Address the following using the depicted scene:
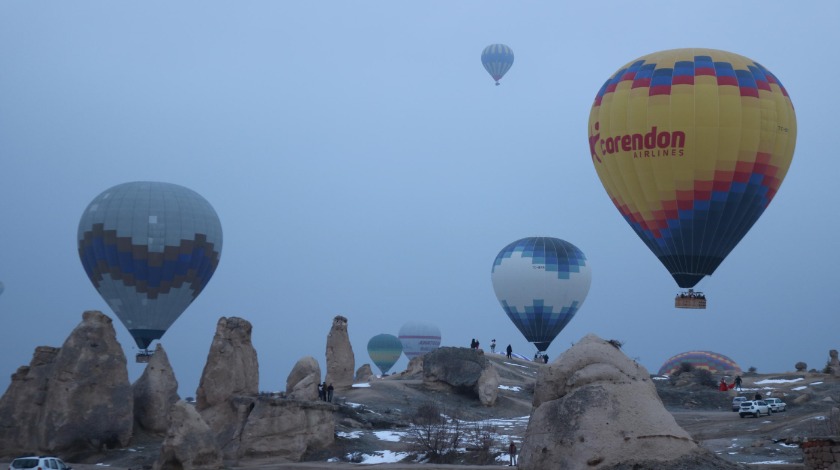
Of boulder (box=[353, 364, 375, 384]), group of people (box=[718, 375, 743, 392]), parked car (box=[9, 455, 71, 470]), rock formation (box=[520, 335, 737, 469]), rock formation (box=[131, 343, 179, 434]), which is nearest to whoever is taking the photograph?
rock formation (box=[520, 335, 737, 469])

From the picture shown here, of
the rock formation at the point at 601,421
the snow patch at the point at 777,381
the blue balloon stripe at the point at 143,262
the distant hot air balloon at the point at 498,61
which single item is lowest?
the rock formation at the point at 601,421

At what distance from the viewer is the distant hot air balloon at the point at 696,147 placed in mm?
42688

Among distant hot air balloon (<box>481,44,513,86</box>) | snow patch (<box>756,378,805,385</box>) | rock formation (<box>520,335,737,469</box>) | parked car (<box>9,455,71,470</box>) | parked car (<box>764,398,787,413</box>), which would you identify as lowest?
parked car (<box>9,455,71,470</box>)

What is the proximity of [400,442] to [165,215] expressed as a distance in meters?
20.1

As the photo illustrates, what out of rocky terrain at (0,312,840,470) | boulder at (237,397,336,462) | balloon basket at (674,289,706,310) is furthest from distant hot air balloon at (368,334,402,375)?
boulder at (237,397,336,462)

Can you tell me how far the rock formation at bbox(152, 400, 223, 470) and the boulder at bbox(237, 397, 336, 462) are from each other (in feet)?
10.5

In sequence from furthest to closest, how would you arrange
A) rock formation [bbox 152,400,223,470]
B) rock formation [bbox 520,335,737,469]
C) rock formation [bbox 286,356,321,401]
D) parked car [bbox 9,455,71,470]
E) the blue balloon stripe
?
the blue balloon stripe → rock formation [bbox 286,356,321,401] → rock formation [bbox 152,400,223,470] → parked car [bbox 9,455,71,470] → rock formation [bbox 520,335,737,469]

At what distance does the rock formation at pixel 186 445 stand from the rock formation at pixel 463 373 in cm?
2301

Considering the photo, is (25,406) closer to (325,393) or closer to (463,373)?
(325,393)

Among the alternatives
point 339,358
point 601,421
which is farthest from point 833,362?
point 601,421

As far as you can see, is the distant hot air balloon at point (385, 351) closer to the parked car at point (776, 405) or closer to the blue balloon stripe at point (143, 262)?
the blue balloon stripe at point (143, 262)

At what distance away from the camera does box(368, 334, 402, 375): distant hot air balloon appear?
9581cm

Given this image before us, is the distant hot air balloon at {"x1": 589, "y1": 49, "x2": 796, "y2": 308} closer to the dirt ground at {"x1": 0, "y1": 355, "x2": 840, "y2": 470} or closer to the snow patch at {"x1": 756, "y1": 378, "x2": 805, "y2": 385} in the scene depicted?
the dirt ground at {"x1": 0, "y1": 355, "x2": 840, "y2": 470}

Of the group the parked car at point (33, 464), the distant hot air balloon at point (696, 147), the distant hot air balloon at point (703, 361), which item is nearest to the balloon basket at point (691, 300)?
the distant hot air balloon at point (696, 147)
